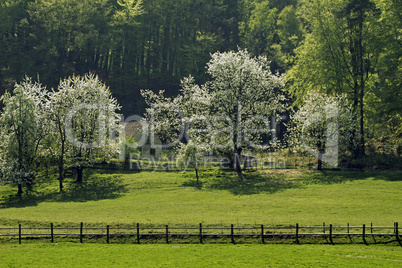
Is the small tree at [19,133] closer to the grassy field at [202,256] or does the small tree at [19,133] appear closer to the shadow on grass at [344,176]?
the grassy field at [202,256]

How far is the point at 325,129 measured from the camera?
226ft

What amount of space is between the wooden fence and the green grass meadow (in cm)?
91

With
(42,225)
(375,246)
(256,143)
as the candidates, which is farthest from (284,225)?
(256,143)

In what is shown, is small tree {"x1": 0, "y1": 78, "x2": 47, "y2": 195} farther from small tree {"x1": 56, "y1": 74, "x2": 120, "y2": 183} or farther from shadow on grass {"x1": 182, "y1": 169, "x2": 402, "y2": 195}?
shadow on grass {"x1": 182, "y1": 169, "x2": 402, "y2": 195}

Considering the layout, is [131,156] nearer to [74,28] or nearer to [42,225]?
[42,225]

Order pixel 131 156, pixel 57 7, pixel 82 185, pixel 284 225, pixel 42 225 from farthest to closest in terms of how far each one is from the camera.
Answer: pixel 57 7, pixel 131 156, pixel 82 185, pixel 42 225, pixel 284 225

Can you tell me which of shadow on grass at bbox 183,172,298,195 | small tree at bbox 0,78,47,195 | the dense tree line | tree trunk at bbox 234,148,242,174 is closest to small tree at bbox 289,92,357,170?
shadow on grass at bbox 183,172,298,195

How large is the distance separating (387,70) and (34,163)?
60239 mm

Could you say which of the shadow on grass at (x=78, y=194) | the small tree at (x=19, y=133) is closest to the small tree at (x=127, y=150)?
the shadow on grass at (x=78, y=194)

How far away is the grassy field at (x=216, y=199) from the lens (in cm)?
4438

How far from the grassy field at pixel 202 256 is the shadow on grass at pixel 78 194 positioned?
71.9 ft

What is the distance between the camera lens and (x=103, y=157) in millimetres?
70312

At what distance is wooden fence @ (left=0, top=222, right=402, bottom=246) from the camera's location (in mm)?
36469

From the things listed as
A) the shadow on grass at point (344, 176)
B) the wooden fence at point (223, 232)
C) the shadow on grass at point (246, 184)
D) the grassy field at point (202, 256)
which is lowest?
the grassy field at point (202, 256)
